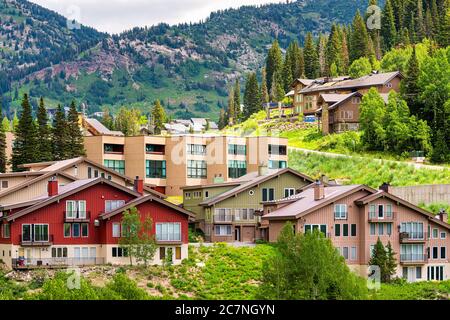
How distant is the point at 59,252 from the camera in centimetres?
7788

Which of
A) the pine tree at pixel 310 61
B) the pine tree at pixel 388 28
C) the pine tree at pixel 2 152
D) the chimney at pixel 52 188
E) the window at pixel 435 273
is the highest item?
the pine tree at pixel 388 28

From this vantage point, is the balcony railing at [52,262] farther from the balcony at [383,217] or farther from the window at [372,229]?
the balcony at [383,217]

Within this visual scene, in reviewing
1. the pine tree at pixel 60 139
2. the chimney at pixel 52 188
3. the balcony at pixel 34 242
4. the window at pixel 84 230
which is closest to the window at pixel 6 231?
the balcony at pixel 34 242

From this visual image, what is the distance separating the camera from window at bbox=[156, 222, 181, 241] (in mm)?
80375

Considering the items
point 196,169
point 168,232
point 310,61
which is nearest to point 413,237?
point 168,232

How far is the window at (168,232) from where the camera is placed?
80.4m

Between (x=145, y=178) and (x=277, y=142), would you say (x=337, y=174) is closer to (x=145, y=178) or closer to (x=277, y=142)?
(x=277, y=142)

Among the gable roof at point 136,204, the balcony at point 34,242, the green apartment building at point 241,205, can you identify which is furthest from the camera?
the green apartment building at point 241,205

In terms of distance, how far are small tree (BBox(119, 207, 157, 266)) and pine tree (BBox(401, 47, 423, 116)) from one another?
48.2m

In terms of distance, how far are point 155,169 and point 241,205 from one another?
830 inches

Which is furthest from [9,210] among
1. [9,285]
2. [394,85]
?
[394,85]

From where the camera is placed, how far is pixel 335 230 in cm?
8338

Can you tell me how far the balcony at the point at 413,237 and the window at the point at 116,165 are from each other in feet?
112

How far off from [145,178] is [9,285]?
40066 mm
